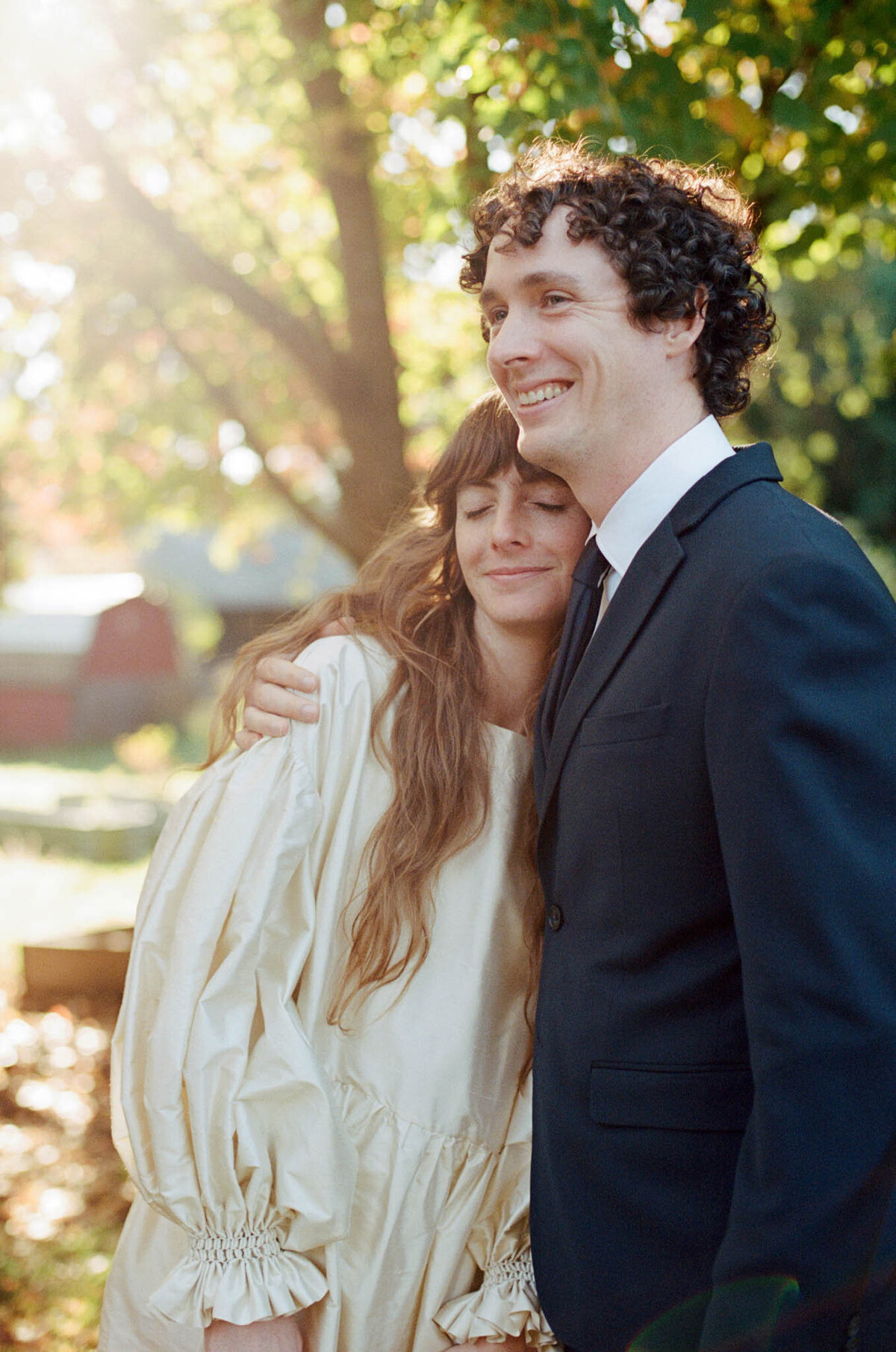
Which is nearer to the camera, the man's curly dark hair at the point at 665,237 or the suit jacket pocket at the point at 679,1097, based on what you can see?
the suit jacket pocket at the point at 679,1097

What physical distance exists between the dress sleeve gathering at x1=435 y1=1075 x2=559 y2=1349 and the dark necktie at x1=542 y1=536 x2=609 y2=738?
761 millimetres

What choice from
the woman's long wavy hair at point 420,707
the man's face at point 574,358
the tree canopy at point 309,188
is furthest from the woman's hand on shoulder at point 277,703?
the tree canopy at point 309,188

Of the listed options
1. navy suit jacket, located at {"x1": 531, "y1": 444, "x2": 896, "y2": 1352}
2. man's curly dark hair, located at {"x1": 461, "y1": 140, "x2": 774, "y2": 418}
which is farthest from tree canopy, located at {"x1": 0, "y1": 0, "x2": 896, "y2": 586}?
navy suit jacket, located at {"x1": 531, "y1": 444, "x2": 896, "y2": 1352}

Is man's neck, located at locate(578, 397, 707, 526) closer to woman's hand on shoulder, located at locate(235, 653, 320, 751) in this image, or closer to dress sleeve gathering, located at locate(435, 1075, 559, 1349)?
woman's hand on shoulder, located at locate(235, 653, 320, 751)

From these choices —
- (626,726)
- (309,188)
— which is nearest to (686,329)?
(626,726)

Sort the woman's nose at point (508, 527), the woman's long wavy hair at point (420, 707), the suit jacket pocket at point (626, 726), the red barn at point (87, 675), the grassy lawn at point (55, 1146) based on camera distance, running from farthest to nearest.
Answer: the red barn at point (87, 675), the grassy lawn at point (55, 1146), the woman's nose at point (508, 527), the woman's long wavy hair at point (420, 707), the suit jacket pocket at point (626, 726)

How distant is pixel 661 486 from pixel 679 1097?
0.92 metres

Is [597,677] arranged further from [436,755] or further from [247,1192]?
[247,1192]

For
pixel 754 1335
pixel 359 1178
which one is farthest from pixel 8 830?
pixel 754 1335

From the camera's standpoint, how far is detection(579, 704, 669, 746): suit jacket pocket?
1550 mm

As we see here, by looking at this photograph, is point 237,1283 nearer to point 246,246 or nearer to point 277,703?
point 277,703

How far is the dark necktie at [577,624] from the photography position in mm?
1852

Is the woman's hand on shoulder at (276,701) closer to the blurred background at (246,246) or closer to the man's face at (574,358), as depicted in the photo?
the man's face at (574,358)

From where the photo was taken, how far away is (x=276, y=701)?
2076 mm
